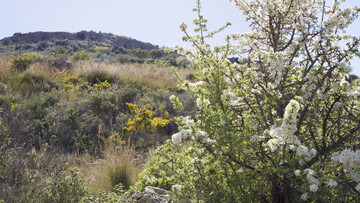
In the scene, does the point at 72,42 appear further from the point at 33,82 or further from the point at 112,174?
the point at 112,174

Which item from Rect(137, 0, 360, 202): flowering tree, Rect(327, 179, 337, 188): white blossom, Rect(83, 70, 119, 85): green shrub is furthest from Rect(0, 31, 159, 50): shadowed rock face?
Rect(327, 179, 337, 188): white blossom

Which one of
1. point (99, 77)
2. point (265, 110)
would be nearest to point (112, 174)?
point (265, 110)

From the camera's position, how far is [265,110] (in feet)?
10.5

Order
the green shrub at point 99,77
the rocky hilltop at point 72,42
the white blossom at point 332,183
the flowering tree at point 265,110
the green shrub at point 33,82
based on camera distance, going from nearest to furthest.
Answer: the white blossom at point 332,183 < the flowering tree at point 265,110 < the green shrub at point 33,82 < the green shrub at point 99,77 < the rocky hilltop at point 72,42

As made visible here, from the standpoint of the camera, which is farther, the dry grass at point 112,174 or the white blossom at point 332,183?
the dry grass at point 112,174

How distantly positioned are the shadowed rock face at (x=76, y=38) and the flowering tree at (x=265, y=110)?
64369 millimetres

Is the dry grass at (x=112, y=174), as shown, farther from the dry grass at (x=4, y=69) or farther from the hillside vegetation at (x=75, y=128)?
the dry grass at (x=4, y=69)

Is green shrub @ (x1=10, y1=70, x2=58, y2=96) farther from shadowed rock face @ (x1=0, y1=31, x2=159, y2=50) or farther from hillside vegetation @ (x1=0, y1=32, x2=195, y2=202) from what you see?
shadowed rock face @ (x1=0, y1=31, x2=159, y2=50)

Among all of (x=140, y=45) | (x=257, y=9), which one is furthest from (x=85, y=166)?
(x=140, y=45)

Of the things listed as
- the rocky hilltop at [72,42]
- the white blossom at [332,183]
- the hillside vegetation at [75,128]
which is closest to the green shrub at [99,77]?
the hillside vegetation at [75,128]

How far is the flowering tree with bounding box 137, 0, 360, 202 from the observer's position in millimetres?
2625

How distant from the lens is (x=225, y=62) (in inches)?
113

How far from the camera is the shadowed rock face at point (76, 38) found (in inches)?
2549

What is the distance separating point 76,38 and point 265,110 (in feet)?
244
